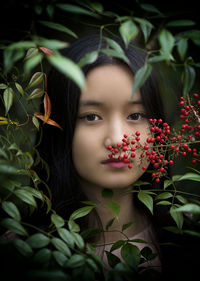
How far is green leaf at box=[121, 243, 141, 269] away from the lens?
1.02 metres

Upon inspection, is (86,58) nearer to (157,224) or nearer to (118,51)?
(118,51)

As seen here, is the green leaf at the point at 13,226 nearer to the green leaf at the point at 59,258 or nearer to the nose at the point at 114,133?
the green leaf at the point at 59,258

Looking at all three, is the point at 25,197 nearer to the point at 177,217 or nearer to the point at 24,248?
the point at 24,248

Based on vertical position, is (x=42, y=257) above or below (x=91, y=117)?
below

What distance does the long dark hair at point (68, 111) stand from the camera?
1.22 m

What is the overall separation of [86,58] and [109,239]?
90 cm

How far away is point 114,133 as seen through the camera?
1133 millimetres

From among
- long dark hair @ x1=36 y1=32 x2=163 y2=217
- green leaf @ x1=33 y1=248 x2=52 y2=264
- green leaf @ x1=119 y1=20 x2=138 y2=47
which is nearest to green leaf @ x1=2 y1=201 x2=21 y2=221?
green leaf @ x1=33 y1=248 x2=52 y2=264

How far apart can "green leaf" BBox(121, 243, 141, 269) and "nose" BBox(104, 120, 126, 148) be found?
1.19 ft

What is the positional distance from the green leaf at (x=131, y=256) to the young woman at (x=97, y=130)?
154 millimetres

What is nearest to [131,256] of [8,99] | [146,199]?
[146,199]

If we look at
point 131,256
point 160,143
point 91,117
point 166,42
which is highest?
point 166,42

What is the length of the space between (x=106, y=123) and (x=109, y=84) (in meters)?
0.15

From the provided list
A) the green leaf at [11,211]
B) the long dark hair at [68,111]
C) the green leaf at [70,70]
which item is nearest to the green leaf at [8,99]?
the long dark hair at [68,111]
